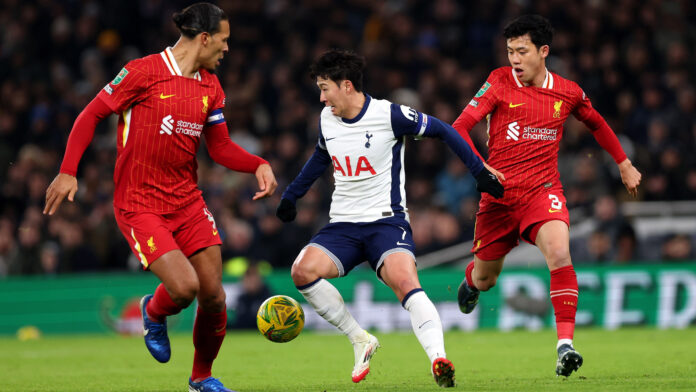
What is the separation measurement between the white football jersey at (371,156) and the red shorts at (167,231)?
1019 millimetres

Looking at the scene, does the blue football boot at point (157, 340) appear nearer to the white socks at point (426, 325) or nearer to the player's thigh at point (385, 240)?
the player's thigh at point (385, 240)

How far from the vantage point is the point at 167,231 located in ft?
23.2

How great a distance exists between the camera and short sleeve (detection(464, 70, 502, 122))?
8.16 meters

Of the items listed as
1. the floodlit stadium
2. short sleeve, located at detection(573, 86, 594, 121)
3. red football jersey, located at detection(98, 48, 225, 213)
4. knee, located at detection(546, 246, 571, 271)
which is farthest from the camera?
the floodlit stadium

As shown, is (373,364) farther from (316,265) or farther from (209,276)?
(209,276)

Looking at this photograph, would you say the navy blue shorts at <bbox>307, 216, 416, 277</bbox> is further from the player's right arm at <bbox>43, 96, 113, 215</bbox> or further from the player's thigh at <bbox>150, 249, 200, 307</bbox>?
the player's right arm at <bbox>43, 96, 113, 215</bbox>

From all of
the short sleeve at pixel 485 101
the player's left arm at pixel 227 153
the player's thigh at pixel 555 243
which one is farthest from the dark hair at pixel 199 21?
the player's thigh at pixel 555 243

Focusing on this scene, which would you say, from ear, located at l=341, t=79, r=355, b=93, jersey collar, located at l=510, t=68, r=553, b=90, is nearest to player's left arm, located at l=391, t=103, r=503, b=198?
ear, located at l=341, t=79, r=355, b=93

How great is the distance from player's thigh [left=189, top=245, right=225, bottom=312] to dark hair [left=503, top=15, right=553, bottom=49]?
116 inches

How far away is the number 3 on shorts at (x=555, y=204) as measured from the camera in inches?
317

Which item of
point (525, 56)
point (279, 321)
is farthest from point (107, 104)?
point (525, 56)

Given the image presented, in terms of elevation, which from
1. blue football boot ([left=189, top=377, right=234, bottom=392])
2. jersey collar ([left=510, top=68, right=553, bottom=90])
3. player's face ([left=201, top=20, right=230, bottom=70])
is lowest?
blue football boot ([left=189, top=377, right=234, bottom=392])

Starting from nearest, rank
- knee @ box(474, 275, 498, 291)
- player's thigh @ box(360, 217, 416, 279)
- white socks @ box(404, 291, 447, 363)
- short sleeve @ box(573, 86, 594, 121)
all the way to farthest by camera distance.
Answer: white socks @ box(404, 291, 447, 363) → player's thigh @ box(360, 217, 416, 279) → short sleeve @ box(573, 86, 594, 121) → knee @ box(474, 275, 498, 291)

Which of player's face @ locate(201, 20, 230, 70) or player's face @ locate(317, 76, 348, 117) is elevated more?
player's face @ locate(201, 20, 230, 70)
